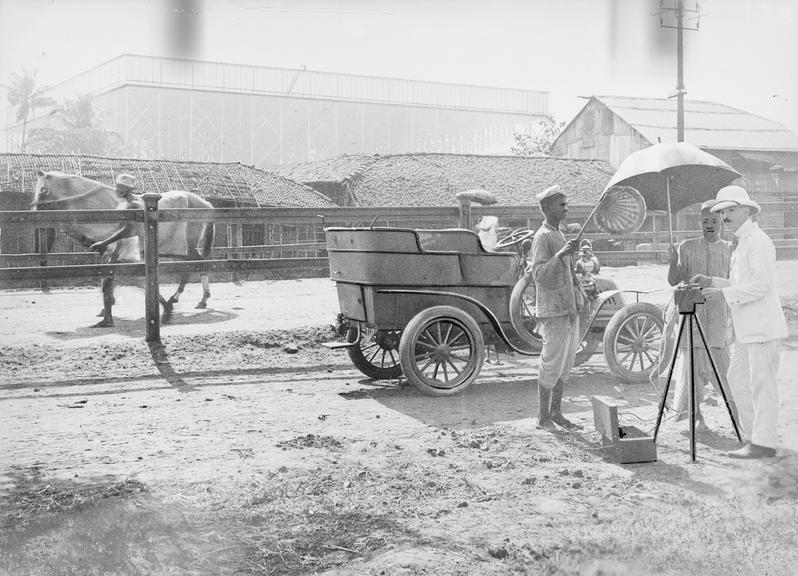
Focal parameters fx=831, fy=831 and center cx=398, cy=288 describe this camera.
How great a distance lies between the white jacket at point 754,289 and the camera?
15.9 feet

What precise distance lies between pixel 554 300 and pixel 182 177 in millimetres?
19047

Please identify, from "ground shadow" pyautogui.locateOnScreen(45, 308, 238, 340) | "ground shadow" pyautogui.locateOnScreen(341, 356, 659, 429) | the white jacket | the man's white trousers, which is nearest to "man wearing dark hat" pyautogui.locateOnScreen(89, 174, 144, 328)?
"ground shadow" pyautogui.locateOnScreen(45, 308, 238, 340)

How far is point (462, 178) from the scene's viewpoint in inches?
1139

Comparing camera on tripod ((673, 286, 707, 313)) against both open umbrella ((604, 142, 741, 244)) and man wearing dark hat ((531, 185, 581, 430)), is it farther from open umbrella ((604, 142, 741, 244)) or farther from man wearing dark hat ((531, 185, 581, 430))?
open umbrella ((604, 142, 741, 244))

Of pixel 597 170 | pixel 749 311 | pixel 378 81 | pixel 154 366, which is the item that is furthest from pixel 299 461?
pixel 597 170

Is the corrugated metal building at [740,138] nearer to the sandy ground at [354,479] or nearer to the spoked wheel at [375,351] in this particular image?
the spoked wheel at [375,351]

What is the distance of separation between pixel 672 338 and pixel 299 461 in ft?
10.1

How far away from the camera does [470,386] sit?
7.39m

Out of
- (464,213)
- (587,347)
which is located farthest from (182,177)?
(587,347)

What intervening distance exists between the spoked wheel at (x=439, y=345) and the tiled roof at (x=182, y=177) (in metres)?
16.1

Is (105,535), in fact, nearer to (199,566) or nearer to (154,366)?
(199,566)

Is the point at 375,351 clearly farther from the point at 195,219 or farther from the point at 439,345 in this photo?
the point at 195,219

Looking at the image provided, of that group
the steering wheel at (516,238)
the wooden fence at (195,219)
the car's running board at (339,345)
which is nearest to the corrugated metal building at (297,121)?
the wooden fence at (195,219)

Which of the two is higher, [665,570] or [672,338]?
[672,338]
